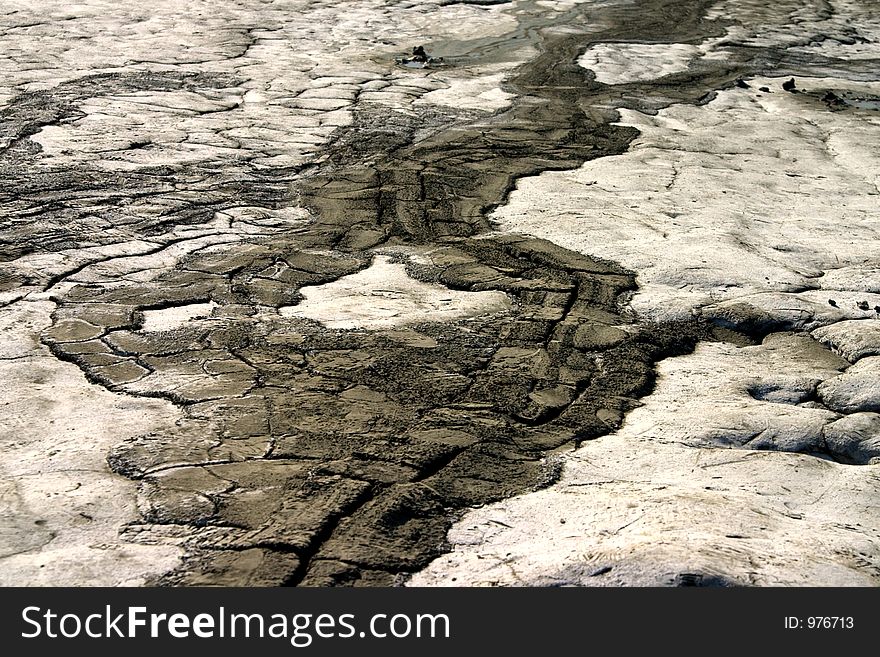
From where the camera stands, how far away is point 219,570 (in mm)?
2008

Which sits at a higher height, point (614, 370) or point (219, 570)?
point (219, 570)

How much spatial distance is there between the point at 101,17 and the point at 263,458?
593cm

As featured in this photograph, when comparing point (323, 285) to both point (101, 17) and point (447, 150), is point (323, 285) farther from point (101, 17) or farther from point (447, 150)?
point (101, 17)

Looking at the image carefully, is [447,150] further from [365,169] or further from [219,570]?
[219,570]

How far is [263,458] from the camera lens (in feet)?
7.98

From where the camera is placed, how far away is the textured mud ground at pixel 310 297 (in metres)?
2.28

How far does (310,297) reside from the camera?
340 cm

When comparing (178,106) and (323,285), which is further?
(178,106)

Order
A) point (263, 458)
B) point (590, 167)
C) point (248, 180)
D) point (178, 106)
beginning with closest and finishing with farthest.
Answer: point (263, 458)
point (248, 180)
point (590, 167)
point (178, 106)

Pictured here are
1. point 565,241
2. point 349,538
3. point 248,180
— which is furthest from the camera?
point 248,180

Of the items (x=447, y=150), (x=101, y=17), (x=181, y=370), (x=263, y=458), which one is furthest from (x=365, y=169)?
(x=101, y=17)

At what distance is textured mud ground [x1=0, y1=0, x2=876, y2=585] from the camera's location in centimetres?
228
